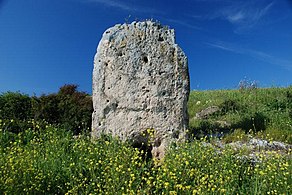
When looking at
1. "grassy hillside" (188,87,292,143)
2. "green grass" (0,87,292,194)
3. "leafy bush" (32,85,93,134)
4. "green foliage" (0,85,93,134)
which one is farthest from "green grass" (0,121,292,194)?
"green foliage" (0,85,93,134)

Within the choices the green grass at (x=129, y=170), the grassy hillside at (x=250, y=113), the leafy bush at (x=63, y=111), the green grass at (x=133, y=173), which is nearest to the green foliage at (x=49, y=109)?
the leafy bush at (x=63, y=111)

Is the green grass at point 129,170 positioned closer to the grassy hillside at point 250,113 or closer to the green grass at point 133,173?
the green grass at point 133,173

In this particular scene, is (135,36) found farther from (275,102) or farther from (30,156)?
(275,102)

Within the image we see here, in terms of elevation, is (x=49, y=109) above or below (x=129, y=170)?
above

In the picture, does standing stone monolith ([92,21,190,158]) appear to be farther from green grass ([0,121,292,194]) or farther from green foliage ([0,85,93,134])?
green foliage ([0,85,93,134])

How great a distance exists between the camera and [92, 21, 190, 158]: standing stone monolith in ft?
31.5

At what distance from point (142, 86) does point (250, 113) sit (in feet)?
20.1

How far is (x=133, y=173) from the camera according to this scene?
23.5 ft

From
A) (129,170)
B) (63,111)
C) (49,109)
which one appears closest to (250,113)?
(63,111)

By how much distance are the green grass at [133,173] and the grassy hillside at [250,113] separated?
2.22 metres

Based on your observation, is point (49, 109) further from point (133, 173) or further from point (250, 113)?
point (133, 173)

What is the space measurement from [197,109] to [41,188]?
10.6m

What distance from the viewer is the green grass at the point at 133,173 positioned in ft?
21.3

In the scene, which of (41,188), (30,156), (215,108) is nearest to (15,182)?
(41,188)
